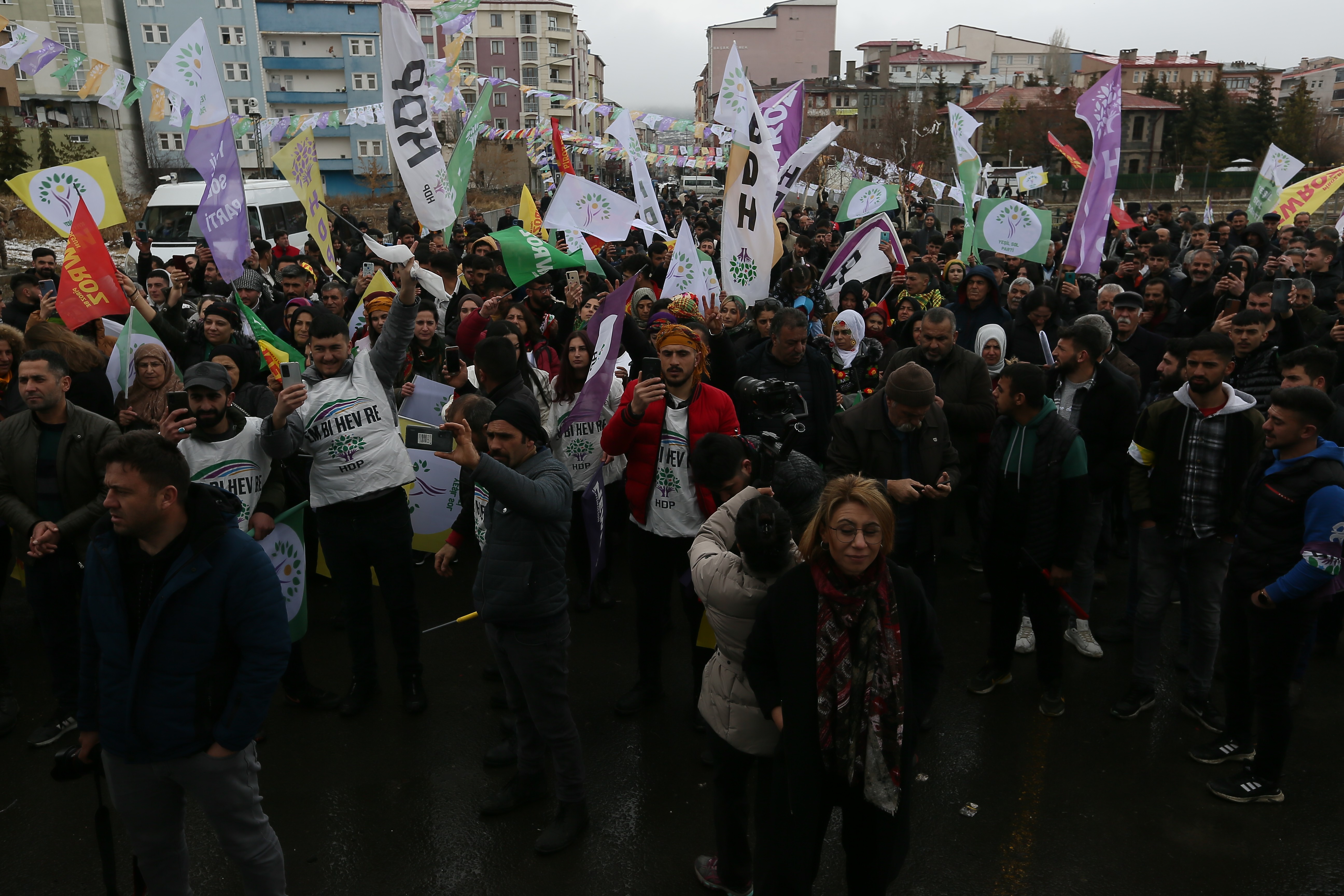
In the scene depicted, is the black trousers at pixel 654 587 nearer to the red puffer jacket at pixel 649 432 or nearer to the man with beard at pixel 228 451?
the red puffer jacket at pixel 649 432

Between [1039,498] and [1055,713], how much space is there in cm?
112

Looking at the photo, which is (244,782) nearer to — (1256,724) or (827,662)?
(827,662)

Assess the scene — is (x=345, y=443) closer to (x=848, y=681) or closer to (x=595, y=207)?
(x=848, y=681)

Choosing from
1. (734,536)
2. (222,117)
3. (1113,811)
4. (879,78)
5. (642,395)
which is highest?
(879,78)

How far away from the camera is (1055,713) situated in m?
4.48

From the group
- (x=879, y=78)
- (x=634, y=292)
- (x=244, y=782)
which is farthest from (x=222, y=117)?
(x=879, y=78)

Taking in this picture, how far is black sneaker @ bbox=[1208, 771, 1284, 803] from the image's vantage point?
3.79 m

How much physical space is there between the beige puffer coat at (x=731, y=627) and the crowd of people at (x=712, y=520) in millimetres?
13

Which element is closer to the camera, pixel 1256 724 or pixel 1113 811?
pixel 1113 811

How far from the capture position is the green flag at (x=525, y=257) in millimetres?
6762

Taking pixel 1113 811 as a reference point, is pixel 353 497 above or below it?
above

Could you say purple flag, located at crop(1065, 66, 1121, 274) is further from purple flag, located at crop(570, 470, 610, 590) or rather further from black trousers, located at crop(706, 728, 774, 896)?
black trousers, located at crop(706, 728, 774, 896)

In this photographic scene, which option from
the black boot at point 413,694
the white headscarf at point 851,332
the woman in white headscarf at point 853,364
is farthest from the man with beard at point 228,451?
the white headscarf at point 851,332

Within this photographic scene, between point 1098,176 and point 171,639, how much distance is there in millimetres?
8407
